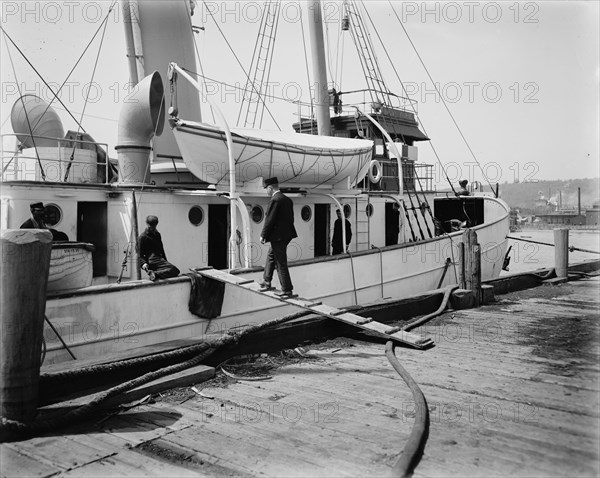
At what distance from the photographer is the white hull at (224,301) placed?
24.7 feet

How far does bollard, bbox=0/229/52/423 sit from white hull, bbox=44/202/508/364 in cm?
257

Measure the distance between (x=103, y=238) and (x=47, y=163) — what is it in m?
2.48

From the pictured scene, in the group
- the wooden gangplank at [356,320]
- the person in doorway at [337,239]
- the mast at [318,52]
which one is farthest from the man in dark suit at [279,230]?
the mast at [318,52]

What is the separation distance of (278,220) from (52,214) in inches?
149

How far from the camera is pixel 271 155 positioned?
1091 cm

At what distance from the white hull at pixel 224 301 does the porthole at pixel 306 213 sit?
58.5 inches

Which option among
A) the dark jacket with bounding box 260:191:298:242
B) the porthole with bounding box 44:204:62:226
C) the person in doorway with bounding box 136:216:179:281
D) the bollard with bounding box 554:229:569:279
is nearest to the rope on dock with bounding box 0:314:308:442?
the dark jacket with bounding box 260:191:298:242

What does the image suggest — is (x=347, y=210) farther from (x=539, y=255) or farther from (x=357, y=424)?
(x=539, y=255)

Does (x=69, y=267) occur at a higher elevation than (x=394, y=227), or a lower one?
lower

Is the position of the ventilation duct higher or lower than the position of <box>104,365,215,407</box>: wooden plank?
higher

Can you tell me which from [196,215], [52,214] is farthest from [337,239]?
[52,214]

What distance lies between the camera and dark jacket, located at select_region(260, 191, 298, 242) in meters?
8.55

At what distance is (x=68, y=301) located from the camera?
24.0 feet

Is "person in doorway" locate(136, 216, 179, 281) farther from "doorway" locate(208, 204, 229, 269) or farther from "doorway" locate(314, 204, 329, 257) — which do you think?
"doorway" locate(314, 204, 329, 257)
